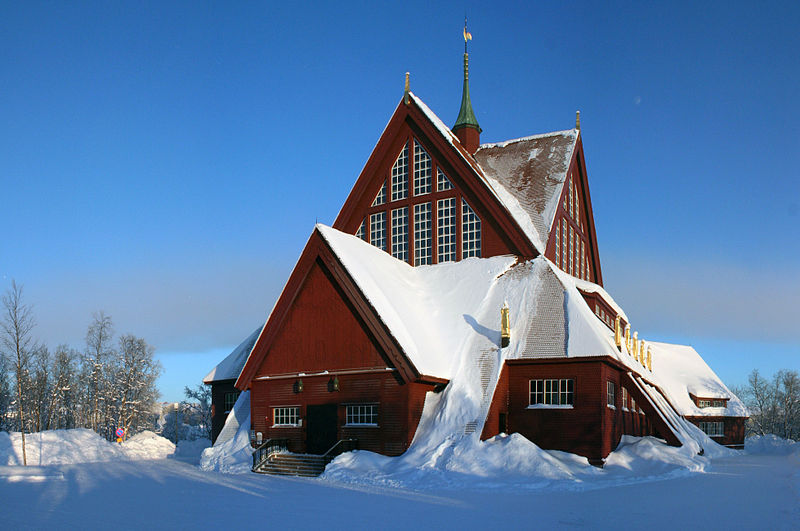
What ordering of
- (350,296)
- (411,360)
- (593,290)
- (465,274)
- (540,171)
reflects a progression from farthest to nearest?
(540,171)
(593,290)
(465,274)
(350,296)
(411,360)

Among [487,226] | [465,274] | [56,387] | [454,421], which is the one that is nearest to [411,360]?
[454,421]

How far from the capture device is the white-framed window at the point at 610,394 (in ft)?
75.7

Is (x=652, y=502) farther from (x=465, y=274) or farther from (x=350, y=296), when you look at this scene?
(x=465, y=274)

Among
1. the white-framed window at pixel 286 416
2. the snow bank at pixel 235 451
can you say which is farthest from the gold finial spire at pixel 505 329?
the snow bank at pixel 235 451

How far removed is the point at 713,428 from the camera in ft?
152

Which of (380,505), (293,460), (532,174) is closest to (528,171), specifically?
(532,174)

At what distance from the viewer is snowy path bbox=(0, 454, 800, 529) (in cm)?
1175

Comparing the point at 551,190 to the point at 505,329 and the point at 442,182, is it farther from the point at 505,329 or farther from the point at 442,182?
the point at 505,329

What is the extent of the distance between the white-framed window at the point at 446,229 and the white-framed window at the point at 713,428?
27.8m

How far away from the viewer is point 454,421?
21828 mm

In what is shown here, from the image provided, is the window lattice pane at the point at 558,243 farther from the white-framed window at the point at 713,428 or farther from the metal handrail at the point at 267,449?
the white-framed window at the point at 713,428

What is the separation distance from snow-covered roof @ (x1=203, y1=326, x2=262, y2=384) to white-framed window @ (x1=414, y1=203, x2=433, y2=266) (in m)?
8.33

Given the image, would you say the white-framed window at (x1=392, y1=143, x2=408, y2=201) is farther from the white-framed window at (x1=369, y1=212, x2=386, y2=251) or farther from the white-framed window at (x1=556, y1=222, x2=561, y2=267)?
the white-framed window at (x1=556, y1=222, x2=561, y2=267)

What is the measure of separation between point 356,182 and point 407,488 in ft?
55.1
